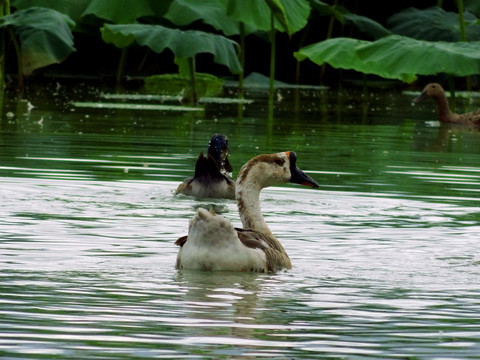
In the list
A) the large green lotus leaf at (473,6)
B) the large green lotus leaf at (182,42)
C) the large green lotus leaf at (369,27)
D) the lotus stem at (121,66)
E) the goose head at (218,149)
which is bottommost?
the goose head at (218,149)

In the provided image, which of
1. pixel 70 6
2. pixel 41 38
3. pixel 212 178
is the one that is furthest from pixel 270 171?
pixel 70 6

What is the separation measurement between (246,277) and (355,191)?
4.43m

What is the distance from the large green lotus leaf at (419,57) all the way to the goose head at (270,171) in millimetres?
13126

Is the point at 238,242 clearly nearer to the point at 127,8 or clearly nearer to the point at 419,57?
the point at 419,57

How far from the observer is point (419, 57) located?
22484mm

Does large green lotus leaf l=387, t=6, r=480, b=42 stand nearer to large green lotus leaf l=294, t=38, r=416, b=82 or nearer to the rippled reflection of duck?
large green lotus leaf l=294, t=38, r=416, b=82

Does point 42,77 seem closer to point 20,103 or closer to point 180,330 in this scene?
point 20,103

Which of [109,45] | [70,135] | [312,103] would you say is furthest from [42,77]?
[70,135]

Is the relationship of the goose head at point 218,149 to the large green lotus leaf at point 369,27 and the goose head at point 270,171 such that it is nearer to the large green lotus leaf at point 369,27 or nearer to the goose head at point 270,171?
the goose head at point 270,171

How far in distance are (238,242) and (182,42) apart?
1544 centimetres

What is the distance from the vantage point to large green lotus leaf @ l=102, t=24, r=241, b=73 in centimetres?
2277

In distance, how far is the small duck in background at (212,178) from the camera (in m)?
11.6

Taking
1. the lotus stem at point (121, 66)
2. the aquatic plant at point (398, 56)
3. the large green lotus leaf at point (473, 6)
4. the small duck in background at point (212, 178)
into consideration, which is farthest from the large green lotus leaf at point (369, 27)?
the small duck in background at point (212, 178)

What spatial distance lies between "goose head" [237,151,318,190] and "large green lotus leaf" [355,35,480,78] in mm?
13126
